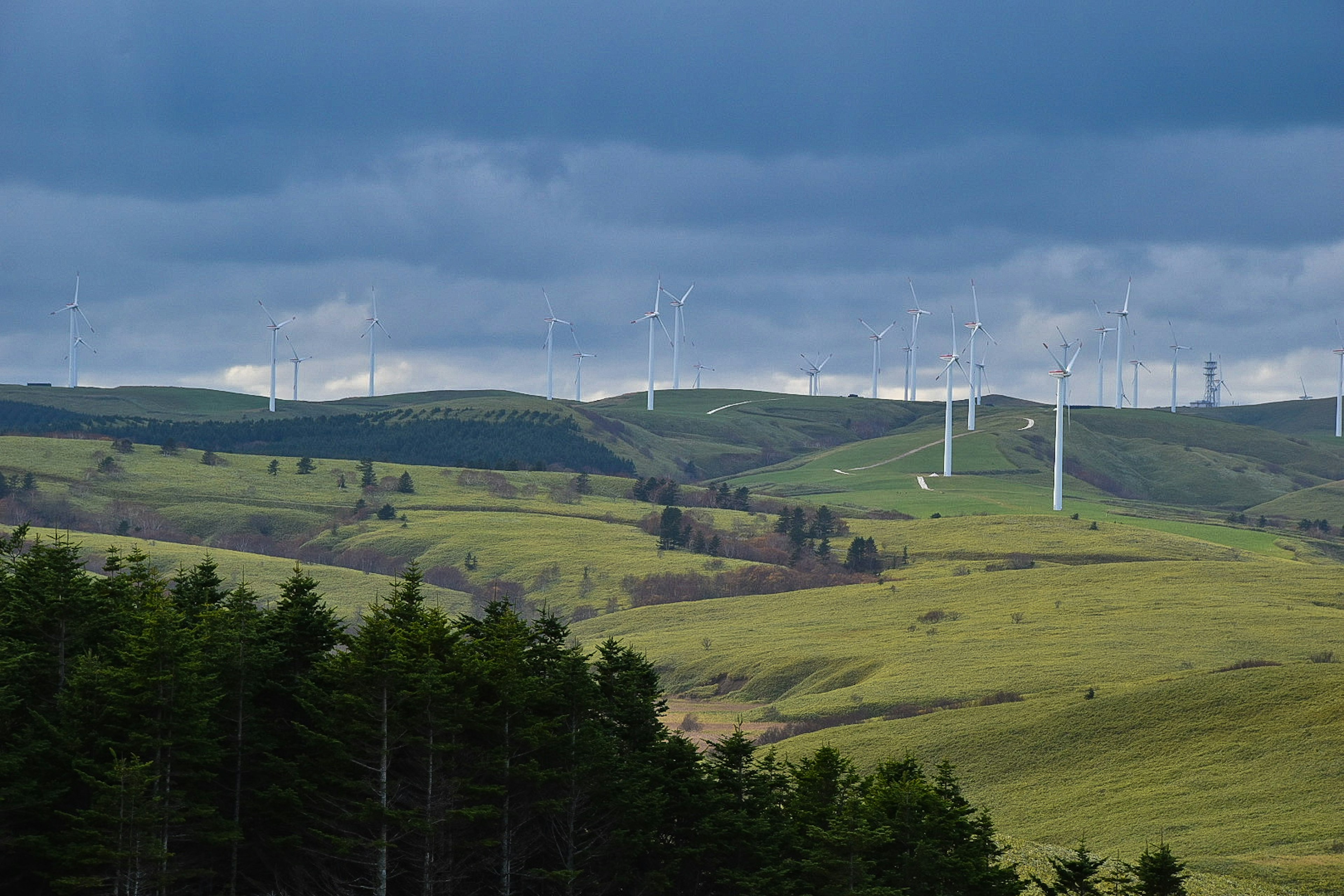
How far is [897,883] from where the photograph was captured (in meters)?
61.4

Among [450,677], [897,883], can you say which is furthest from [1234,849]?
[450,677]

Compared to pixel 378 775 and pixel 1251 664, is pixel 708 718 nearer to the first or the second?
pixel 1251 664

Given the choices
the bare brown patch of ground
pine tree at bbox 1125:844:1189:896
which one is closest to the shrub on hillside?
the bare brown patch of ground

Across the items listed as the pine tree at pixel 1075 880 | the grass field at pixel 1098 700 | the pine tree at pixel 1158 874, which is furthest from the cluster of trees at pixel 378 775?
the grass field at pixel 1098 700

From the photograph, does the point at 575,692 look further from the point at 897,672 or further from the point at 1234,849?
the point at 897,672

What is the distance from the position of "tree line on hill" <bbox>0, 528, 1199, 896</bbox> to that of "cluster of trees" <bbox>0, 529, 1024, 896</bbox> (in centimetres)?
12

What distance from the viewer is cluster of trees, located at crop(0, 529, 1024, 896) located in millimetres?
52156

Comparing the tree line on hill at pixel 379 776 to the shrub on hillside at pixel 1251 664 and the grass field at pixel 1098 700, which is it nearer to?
the grass field at pixel 1098 700

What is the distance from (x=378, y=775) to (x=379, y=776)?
0.27 metres

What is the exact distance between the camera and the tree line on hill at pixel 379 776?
5216 cm

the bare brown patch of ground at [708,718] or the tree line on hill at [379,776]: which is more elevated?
the tree line on hill at [379,776]

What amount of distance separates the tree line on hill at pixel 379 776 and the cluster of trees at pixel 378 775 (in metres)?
0.12

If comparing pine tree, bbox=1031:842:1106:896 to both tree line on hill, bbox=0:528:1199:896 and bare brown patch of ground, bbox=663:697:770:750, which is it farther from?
bare brown patch of ground, bbox=663:697:770:750

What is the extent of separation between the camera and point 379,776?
5466 centimetres
